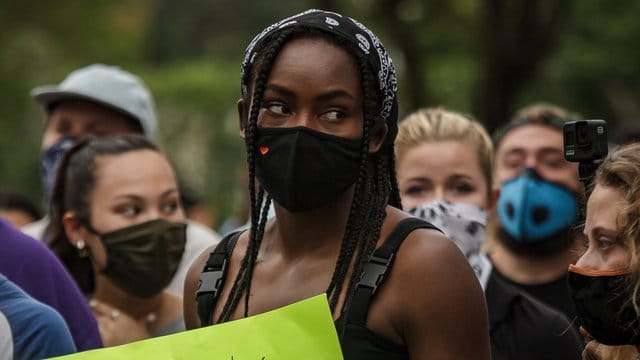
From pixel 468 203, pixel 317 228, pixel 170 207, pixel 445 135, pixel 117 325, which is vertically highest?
pixel 317 228

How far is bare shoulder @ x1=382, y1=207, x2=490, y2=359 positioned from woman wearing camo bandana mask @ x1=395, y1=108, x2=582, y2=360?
1424 millimetres

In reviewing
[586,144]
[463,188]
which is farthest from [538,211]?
[586,144]

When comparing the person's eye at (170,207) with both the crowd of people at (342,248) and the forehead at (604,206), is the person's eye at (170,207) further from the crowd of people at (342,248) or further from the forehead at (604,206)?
the forehead at (604,206)

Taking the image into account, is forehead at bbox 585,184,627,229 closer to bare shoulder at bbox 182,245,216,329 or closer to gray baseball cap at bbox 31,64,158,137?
bare shoulder at bbox 182,245,216,329

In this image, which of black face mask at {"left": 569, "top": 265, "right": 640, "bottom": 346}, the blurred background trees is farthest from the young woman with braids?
the blurred background trees

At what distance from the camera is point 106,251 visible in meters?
4.86

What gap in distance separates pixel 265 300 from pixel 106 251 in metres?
1.84

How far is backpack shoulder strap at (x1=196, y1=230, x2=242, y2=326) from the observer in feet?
10.7

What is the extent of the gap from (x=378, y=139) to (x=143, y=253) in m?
1.90

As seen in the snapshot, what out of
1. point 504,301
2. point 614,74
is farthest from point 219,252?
point 614,74

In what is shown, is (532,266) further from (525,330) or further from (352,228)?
(352,228)

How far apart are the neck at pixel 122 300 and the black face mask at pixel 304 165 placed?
6.54 feet

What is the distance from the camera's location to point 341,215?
3.16 meters

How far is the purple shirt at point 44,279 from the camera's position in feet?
13.0
